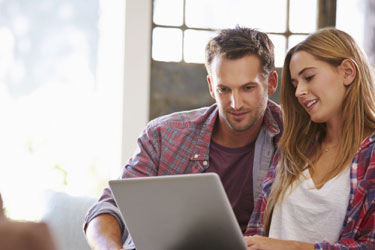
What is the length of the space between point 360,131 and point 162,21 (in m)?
1.72

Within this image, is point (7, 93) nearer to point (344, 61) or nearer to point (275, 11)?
point (275, 11)

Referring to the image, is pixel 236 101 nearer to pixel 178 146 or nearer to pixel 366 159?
pixel 178 146

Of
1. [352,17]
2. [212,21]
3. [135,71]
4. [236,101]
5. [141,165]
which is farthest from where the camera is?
[212,21]

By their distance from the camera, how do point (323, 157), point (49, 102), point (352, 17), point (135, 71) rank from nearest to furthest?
point (323, 157), point (135, 71), point (352, 17), point (49, 102)

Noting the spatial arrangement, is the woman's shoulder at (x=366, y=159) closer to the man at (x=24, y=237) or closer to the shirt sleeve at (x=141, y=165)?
the shirt sleeve at (x=141, y=165)

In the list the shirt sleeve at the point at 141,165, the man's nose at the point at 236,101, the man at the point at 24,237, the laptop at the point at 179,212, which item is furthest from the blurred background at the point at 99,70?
the man at the point at 24,237

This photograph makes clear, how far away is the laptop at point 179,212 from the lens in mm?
1180

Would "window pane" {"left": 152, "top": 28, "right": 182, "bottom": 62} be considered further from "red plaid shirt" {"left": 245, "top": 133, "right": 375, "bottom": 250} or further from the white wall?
"red plaid shirt" {"left": 245, "top": 133, "right": 375, "bottom": 250}

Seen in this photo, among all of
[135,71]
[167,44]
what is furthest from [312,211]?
[167,44]

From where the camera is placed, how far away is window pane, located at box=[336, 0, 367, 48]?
2953mm

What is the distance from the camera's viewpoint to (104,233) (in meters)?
1.74

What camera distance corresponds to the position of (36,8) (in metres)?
4.55

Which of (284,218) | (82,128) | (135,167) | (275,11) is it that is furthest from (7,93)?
(284,218)

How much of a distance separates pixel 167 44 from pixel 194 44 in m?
0.17
